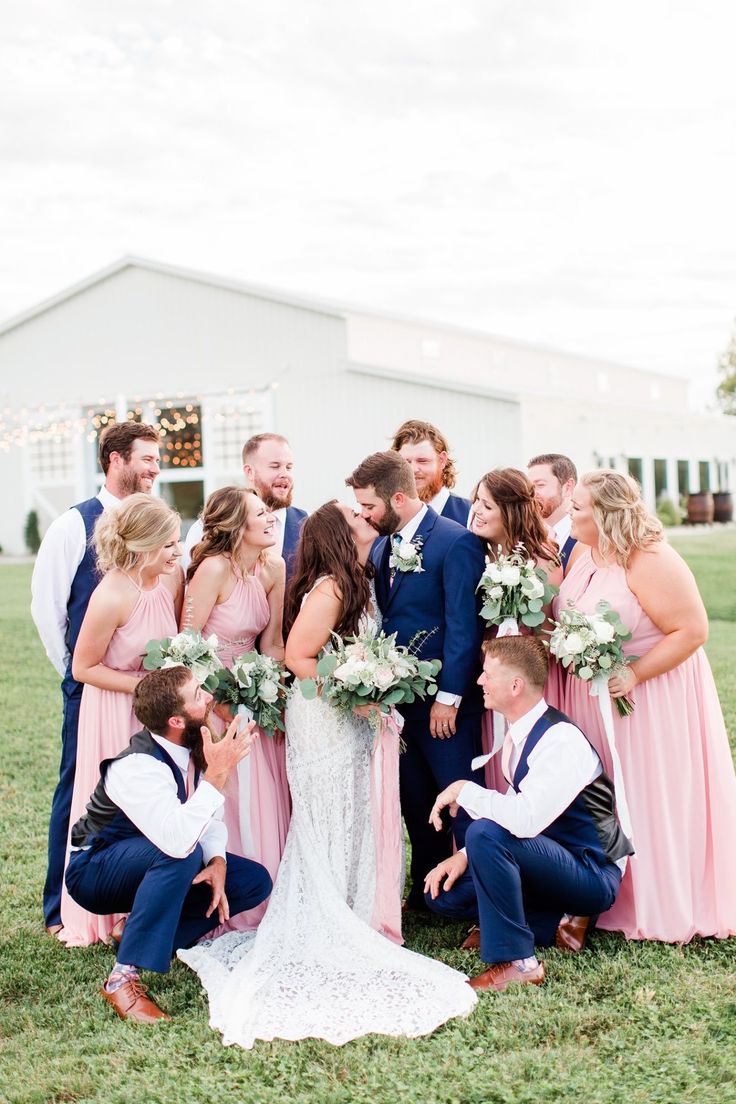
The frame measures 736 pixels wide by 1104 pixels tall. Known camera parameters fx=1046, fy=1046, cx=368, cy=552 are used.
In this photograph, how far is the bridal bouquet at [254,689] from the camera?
15.8 feet

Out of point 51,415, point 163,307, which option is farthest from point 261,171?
point 51,415

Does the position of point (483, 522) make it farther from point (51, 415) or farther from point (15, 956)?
point (51, 415)

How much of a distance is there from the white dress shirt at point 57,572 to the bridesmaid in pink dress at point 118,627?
0.24m

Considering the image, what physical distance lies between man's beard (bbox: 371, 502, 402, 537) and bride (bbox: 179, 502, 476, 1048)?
0.05 m

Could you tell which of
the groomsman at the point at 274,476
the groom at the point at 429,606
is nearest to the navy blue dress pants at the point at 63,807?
the groomsman at the point at 274,476

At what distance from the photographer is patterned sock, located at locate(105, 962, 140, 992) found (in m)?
4.26

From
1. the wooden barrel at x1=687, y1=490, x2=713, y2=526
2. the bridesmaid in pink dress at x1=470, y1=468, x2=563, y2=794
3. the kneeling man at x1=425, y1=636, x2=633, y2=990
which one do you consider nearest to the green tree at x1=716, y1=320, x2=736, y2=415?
the wooden barrel at x1=687, y1=490, x2=713, y2=526

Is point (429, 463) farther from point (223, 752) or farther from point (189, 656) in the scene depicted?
point (223, 752)

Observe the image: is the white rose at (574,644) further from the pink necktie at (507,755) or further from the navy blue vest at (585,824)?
the pink necktie at (507,755)

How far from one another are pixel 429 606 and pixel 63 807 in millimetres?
2094

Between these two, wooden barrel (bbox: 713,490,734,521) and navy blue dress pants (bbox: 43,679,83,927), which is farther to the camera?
wooden barrel (bbox: 713,490,734,521)

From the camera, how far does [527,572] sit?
473cm

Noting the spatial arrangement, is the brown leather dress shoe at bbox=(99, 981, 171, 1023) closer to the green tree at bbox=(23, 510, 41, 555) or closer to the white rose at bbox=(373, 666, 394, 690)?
the white rose at bbox=(373, 666, 394, 690)

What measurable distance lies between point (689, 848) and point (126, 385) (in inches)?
944
